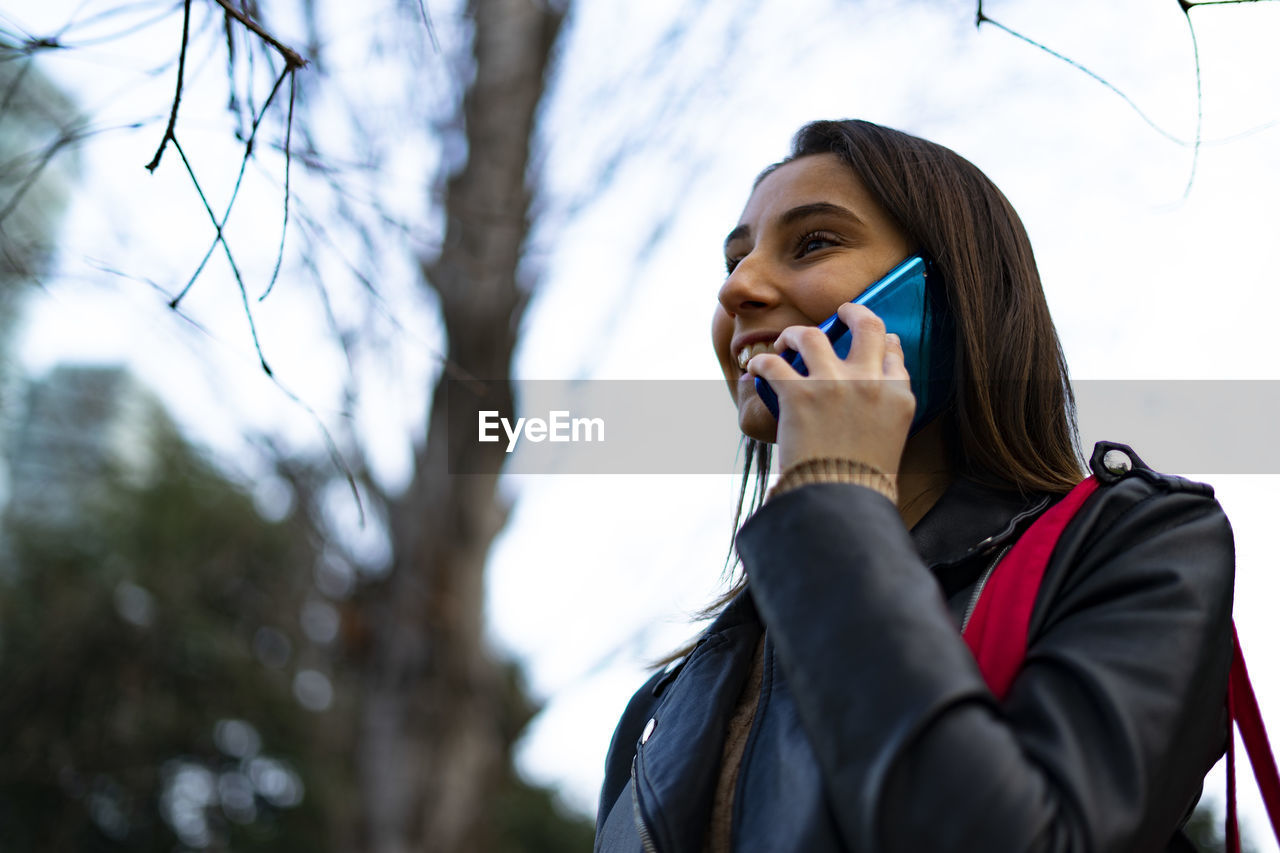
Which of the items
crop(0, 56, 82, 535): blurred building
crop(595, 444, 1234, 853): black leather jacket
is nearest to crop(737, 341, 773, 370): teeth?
crop(595, 444, 1234, 853): black leather jacket

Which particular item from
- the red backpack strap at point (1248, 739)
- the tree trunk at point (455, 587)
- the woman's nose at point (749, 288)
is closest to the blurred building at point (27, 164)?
the woman's nose at point (749, 288)

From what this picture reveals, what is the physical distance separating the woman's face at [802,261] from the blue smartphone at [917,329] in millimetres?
34

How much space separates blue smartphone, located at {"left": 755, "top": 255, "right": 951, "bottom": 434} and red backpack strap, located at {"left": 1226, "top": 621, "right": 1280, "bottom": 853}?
0.46 meters

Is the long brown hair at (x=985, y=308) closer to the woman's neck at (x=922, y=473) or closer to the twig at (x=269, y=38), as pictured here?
the woman's neck at (x=922, y=473)

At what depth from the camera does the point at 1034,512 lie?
1.17m

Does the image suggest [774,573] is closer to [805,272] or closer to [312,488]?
[805,272]

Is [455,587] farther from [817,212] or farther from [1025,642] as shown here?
[1025,642]

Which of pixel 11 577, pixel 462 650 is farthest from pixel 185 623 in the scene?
pixel 462 650

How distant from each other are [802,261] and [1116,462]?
502mm

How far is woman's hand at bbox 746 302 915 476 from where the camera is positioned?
1.06 meters

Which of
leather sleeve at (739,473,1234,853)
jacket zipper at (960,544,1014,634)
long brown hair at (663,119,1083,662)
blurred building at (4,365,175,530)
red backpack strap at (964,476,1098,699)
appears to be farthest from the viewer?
blurred building at (4,365,175,530)

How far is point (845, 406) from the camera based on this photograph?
1073mm

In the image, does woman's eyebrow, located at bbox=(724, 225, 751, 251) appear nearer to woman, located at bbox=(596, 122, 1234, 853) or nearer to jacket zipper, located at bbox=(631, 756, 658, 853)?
woman, located at bbox=(596, 122, 1234, 853)

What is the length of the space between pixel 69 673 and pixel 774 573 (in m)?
10.3
